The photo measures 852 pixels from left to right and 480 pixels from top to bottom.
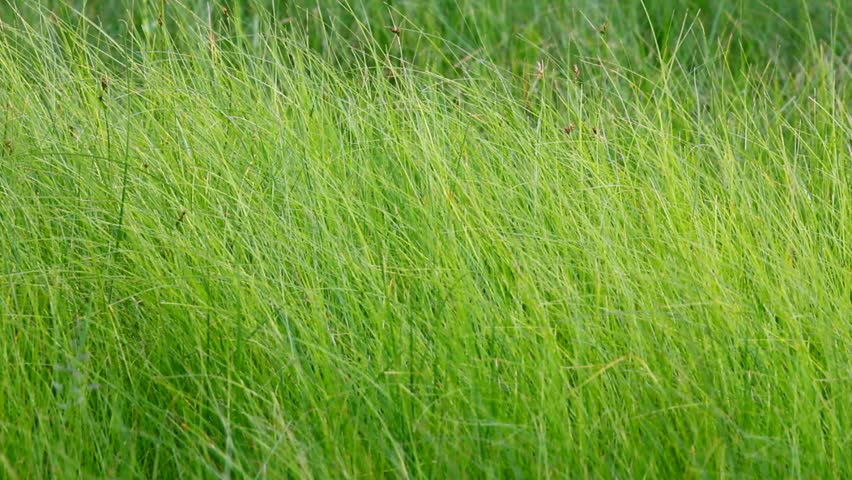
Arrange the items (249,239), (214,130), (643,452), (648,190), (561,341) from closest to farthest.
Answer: (643,452) < (561,341) < (249,239) < (648,190) < (214,130)

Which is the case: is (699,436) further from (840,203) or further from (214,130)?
(214,130)

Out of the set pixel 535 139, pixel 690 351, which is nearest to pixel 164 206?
pixel 535 139

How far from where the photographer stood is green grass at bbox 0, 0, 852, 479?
1.96 m

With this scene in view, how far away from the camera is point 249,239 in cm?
246

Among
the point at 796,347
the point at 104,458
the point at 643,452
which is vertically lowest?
the point at 104,458

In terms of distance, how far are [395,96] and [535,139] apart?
647 millimetres

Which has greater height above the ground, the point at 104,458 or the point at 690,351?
the point at 690,351

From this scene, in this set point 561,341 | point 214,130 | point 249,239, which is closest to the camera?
point 561,341

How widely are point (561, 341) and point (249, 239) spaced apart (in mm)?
679

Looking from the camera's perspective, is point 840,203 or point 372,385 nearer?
point 372,385

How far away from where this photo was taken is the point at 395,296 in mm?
2203

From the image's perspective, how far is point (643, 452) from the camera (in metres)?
1.96

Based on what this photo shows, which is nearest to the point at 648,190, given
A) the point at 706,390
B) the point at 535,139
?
the point at 535,139

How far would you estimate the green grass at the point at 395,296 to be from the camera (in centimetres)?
196
